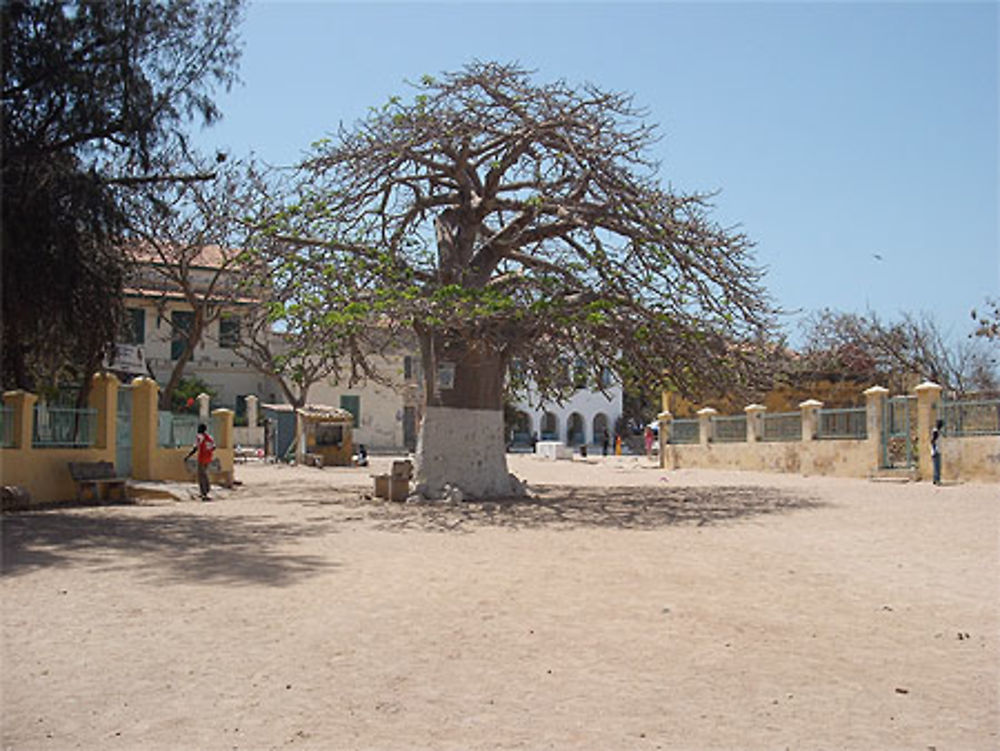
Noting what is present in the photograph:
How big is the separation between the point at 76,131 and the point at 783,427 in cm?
2083

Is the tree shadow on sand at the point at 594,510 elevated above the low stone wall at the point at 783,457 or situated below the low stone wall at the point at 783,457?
below

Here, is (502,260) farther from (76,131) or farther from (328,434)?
(328,434)

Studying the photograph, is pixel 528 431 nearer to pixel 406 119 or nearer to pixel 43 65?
pixel 406 119

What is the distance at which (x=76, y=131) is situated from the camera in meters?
13.6

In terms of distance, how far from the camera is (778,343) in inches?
746

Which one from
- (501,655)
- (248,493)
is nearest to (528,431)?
(248,493)

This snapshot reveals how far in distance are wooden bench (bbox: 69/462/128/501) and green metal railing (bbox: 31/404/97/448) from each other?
22.3 inches

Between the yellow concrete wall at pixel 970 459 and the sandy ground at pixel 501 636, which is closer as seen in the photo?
the sandy ground at pixel 501 636

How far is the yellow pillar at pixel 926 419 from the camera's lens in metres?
22.1

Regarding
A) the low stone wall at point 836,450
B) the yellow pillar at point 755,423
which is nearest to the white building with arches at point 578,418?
the low stone wall at point 836,450

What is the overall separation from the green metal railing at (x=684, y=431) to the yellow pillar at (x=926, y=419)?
10101 millimetres

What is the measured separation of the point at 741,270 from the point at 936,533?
6569 mm

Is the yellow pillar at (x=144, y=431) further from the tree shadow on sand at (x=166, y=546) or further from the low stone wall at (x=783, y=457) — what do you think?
the low stone wall at (x=783, y=457)

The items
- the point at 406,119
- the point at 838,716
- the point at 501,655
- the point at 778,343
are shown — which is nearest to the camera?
the point at 838,716
